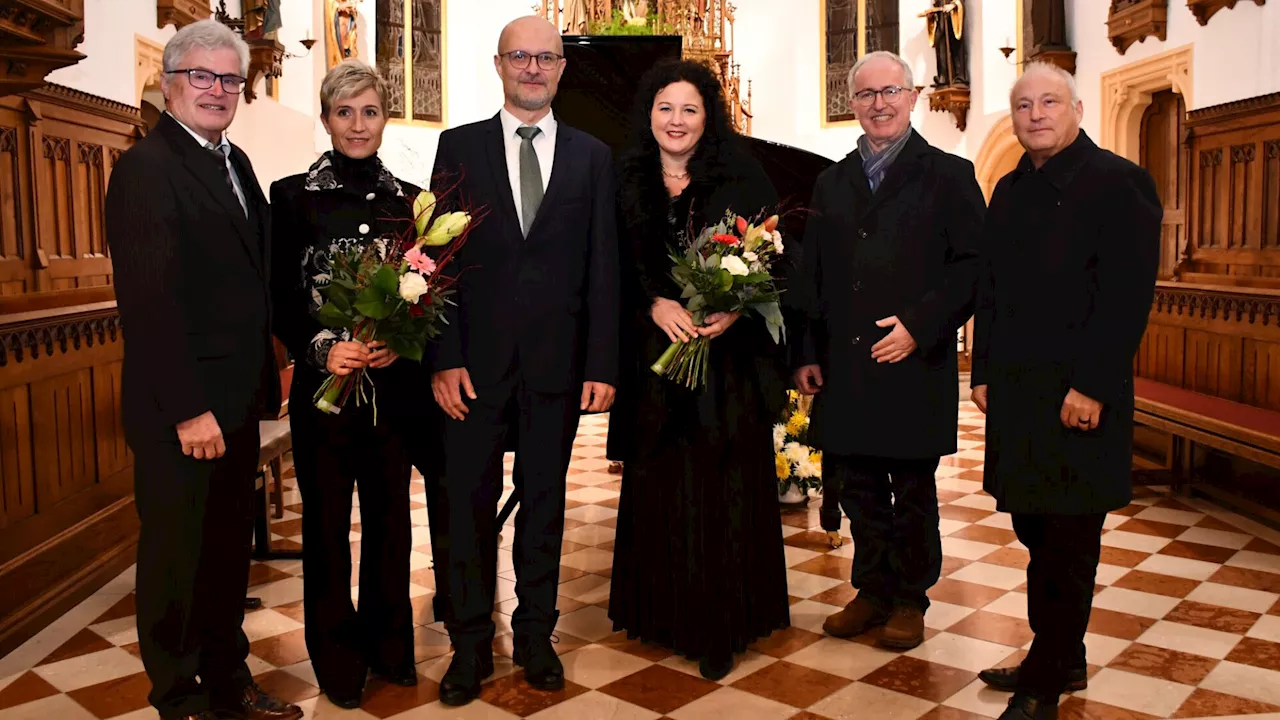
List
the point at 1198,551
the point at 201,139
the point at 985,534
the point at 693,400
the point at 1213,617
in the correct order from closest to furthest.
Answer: the point at 201,139, the point at 693,400, the point at 1213,617, the point at 1198,551, the point at 985,534

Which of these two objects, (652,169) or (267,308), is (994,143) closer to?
(652,169)

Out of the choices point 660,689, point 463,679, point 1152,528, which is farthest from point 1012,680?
point 1152,528

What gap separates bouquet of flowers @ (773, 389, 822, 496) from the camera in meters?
4.99

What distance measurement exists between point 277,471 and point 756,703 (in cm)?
290

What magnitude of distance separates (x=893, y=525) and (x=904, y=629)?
0.32 m

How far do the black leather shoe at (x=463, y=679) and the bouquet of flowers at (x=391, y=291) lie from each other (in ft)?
2.42

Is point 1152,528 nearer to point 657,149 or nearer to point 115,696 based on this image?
point 657,149

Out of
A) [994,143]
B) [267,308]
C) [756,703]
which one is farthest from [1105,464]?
[994,143]

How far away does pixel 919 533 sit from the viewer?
3205 millimetres

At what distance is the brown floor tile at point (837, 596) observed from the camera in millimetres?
3719

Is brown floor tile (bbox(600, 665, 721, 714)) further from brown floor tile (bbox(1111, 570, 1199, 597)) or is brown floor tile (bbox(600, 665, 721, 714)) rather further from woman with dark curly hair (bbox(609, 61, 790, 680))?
brown floor tile (bbox(1111, 570, 1199, 597))

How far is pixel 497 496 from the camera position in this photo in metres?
2.95

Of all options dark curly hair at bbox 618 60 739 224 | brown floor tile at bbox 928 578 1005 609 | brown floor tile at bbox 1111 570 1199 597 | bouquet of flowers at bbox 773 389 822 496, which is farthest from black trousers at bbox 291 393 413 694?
brown floor tile at bbox 1111 570 1199 597

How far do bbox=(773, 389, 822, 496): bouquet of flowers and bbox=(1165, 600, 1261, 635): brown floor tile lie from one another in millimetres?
1730
